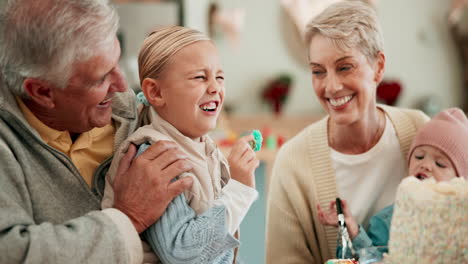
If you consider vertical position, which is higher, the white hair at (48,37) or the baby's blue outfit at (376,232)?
the white hair at (48,37)

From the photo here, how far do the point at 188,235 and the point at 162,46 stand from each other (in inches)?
18.5

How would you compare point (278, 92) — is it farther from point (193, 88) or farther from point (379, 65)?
point (193, 88)

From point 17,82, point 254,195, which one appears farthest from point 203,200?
point 17,82

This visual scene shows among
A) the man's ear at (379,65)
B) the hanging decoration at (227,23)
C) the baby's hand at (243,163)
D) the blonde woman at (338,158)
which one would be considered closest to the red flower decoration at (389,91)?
the hanging decoration at (227,23)

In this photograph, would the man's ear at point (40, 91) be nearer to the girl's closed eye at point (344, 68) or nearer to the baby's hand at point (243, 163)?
the baby's hand at point (243, 163)

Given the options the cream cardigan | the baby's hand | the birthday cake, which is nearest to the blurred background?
the cream cardigan

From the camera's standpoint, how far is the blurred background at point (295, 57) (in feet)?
16.6

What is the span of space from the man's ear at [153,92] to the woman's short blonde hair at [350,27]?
0.56 m

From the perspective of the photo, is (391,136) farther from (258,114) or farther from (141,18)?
(258,114)

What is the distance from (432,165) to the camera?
1.51 meters

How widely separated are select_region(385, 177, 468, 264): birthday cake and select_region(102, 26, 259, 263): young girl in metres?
0.39

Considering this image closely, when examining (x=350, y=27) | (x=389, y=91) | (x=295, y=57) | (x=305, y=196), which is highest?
(x=350, y=27)

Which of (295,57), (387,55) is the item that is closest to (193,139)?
(295,57)

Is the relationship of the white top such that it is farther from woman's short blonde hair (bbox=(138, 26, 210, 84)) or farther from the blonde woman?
woman's short blonde hair (bbox=(138, 26, 210, 84))
